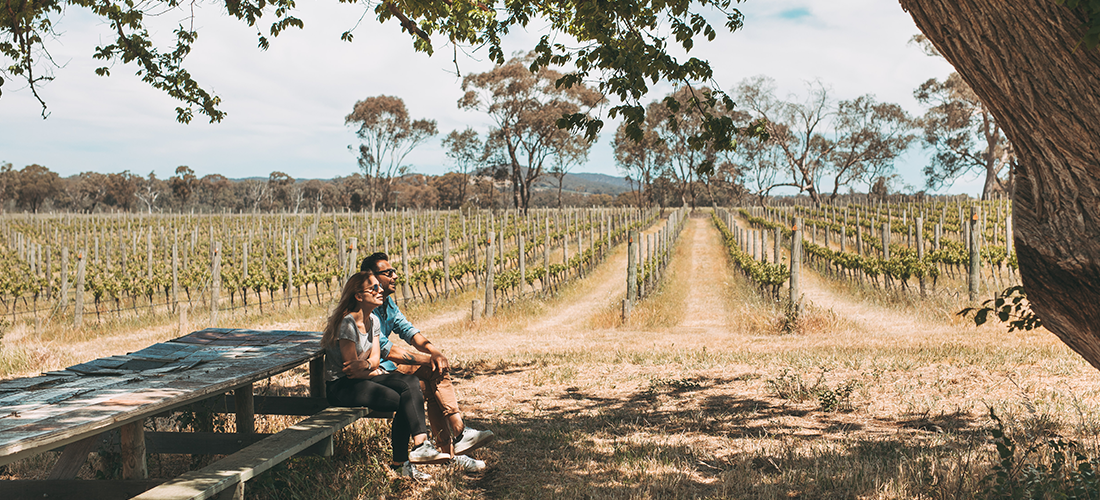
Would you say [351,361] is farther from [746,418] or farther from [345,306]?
[746,418]

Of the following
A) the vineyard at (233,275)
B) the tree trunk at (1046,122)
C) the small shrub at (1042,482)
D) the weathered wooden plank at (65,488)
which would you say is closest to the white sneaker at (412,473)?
the weathered wooden plank at (65,488)

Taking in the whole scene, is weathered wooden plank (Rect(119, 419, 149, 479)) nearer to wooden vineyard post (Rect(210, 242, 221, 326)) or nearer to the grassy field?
the grassy field

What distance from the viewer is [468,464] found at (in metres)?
3.71

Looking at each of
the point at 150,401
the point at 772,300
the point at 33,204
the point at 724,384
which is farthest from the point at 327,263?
the point at 33,204

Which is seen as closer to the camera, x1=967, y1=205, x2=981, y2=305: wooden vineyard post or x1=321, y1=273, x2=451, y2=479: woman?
x1=321, y1=273, x2=451, y2=479: woman

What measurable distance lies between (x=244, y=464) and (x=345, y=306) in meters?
1.11

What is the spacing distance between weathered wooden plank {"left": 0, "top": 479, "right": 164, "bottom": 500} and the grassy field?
659 millimetres

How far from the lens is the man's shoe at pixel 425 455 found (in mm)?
3566

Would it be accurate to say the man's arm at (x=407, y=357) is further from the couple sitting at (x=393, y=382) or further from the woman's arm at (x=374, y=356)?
the woman's arm at (x=374, y=356)

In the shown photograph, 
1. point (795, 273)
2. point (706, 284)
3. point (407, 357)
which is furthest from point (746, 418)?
point (706, 284)

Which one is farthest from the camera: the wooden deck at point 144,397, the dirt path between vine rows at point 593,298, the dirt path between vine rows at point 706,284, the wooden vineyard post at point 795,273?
the dirt path between vine rows at point 593,298

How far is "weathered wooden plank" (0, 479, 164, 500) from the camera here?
9.04 feet

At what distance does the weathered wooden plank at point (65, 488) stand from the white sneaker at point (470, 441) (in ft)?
5.04

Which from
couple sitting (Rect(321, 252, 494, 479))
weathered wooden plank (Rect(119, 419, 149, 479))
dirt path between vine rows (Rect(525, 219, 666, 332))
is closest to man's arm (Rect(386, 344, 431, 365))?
couple sitting (Rect(321, 252, 494, 479))
